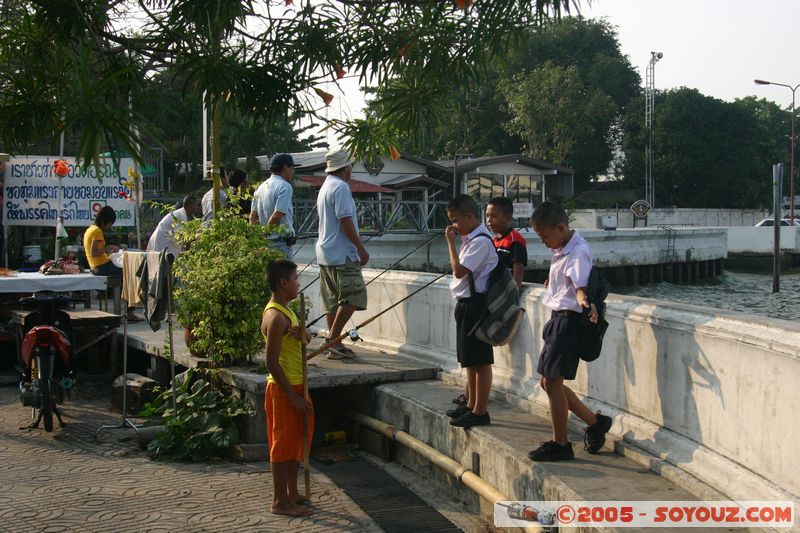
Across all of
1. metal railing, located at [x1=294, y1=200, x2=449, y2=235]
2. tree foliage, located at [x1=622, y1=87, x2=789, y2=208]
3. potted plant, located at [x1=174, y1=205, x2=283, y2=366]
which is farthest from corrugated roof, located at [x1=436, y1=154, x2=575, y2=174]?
potted plant, located at [x1=174, y1=205, x2=283, y2=366]

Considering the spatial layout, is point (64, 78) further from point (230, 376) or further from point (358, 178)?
point (358, 178)

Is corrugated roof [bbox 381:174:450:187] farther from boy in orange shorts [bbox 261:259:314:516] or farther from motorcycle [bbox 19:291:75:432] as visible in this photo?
boy in orange shorts [bbox 261:259:314:516]

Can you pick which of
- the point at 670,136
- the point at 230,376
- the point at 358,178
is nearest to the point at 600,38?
the point at 670,136

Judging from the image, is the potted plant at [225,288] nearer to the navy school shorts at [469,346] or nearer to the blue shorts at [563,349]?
the navy school shorts at [469,346]

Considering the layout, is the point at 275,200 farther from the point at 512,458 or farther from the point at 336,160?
the point at 512,458

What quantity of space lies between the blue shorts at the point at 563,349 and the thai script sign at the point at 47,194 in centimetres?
963

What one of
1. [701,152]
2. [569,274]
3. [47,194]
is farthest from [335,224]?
[701,152]

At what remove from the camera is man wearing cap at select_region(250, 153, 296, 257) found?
8.41 meters

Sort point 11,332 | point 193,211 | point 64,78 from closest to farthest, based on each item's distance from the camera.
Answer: point 64,78 < point 11,332 < point 193,211

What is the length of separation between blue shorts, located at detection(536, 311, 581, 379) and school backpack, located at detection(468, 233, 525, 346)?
618 millimetres

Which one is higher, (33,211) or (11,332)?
(33,211)

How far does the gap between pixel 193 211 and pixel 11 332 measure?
8.27 ft

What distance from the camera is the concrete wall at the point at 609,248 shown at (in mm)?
36281

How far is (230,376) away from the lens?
7.51 m
